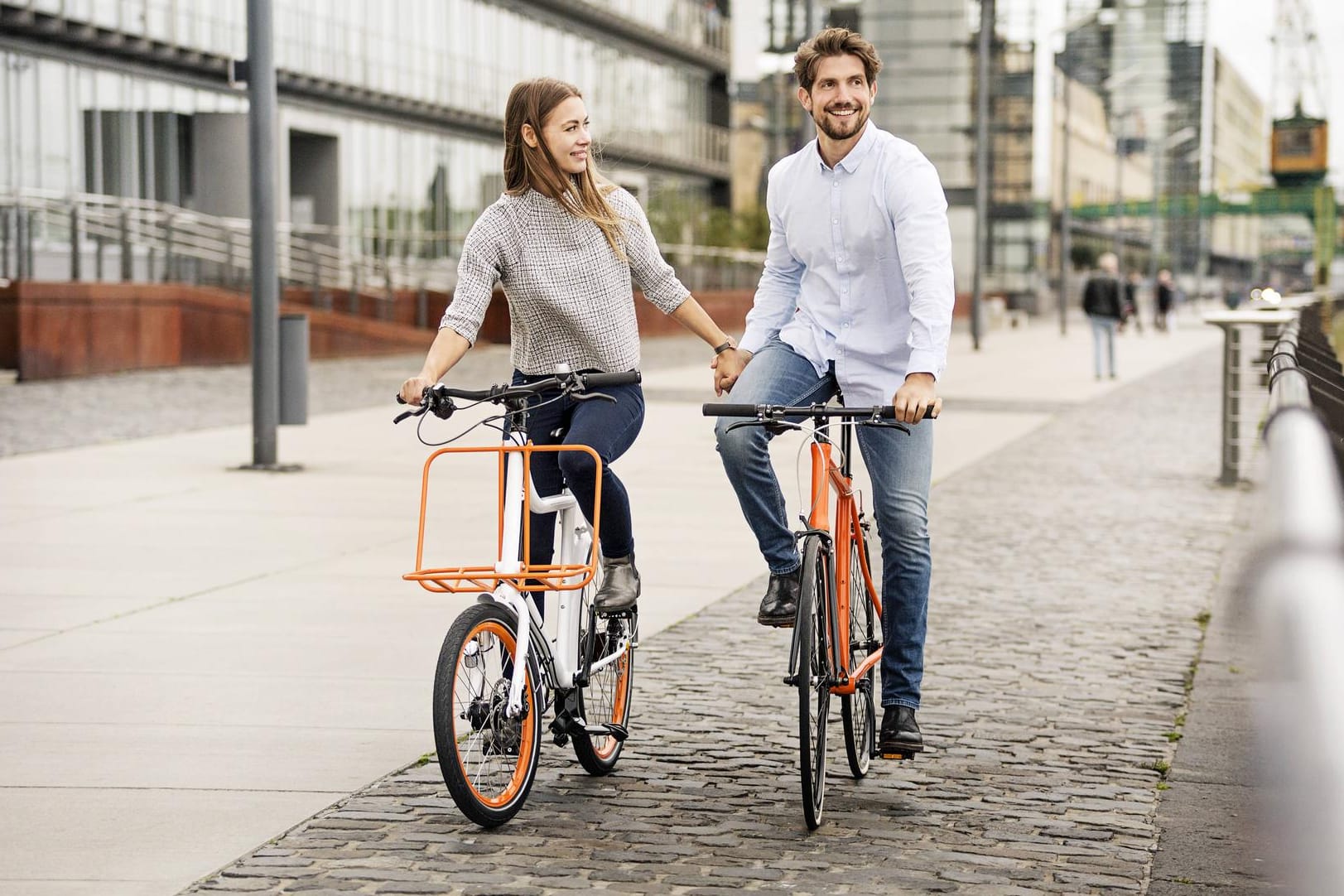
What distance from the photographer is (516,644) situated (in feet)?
15.3

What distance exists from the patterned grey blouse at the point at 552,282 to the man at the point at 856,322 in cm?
33

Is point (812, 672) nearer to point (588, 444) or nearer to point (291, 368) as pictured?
point (588, 444)

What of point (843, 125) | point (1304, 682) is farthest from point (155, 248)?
point (1304, 682)

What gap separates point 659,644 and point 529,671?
8.96 ft

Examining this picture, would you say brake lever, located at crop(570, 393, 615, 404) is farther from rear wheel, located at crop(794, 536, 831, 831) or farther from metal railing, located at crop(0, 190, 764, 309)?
metal railing, located at crop(0, 190, 764, 309)

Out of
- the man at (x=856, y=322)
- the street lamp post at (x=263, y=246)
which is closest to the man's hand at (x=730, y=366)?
the man at (x=856, y=322)

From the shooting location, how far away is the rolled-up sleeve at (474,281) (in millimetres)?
4930

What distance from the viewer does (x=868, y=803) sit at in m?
5.09

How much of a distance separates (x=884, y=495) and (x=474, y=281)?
3.99 feet

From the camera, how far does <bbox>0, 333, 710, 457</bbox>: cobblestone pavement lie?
1672cm

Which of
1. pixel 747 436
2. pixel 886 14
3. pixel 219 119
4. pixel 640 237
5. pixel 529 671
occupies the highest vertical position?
pixel 886 14

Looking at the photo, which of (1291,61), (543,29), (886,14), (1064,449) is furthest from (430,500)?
(1291,61)

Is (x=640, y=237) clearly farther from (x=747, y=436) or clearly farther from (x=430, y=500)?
(x=430, y=500)

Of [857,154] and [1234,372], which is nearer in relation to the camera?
[857,154]
